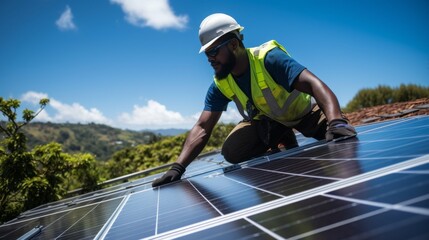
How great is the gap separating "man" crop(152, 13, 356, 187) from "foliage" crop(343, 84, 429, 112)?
1821cm

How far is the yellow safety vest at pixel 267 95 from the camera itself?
4.22 meters

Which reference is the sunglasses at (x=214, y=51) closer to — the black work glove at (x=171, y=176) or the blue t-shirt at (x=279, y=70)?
the blue t-shirt at (x=279, y=70)

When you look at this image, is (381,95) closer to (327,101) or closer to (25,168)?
(327,101)

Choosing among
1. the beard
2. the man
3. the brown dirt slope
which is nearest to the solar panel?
the man

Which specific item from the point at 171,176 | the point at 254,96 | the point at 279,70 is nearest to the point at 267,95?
the point at 254,96

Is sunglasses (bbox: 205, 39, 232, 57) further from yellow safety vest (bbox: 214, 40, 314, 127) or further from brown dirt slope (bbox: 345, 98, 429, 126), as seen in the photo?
brown dirt slope (bbox: 345, 98, 429, 126)

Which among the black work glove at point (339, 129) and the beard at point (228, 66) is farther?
the beard at point (228, 66)

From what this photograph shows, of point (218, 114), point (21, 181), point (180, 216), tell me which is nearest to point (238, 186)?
point (180, 216)

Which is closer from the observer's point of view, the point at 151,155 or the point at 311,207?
the point at 311,207

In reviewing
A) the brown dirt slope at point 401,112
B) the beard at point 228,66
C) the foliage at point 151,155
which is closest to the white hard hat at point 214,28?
the beard at point 228,66

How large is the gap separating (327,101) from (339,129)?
1.42 feet

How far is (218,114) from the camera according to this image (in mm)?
5219

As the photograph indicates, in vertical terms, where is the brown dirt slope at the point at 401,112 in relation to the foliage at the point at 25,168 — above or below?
below

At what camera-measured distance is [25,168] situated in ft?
30.6
